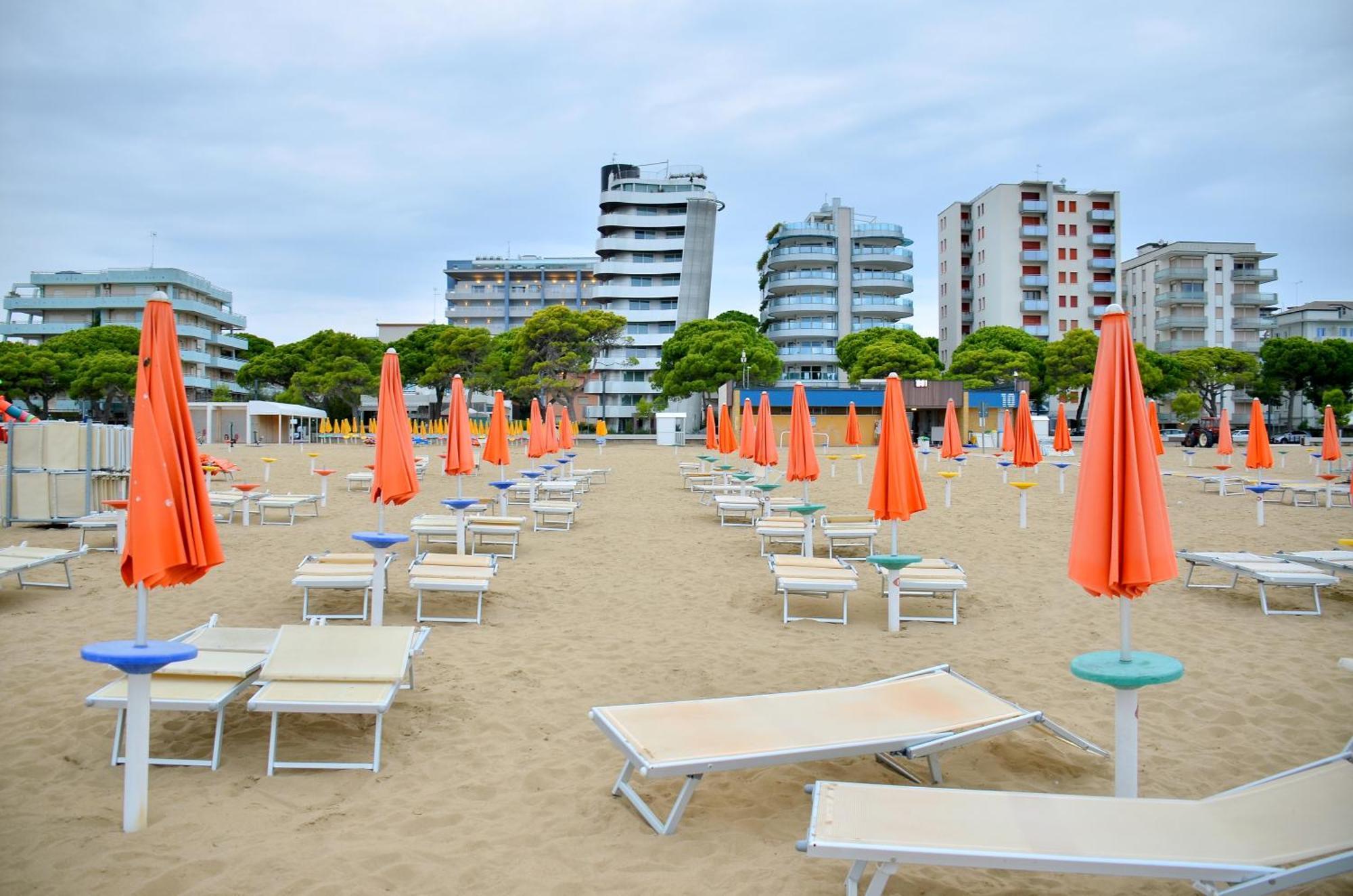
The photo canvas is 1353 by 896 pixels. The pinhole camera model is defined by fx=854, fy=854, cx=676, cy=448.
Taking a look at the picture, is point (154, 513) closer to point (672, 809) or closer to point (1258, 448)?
point (672, 809)

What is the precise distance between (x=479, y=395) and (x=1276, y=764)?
78378mm

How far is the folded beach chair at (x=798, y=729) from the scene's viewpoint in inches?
155

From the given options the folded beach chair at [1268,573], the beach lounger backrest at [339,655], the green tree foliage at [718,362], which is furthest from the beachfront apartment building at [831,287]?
the beach lounger backrest at [339,655]

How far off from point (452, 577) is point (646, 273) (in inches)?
2872

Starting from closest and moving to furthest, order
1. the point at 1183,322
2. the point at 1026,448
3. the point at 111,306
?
the point at 1026,448, the point at 111,306, the point at 1183,322

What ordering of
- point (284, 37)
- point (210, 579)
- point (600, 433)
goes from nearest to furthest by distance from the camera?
point (210, 579)
point (284, 37)
point (600, 433)

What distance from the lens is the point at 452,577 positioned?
8.09 meters

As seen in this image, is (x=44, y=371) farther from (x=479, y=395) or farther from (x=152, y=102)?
(x=152, y=102)

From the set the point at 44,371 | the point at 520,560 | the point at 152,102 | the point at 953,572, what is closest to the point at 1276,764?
the point at 953,572

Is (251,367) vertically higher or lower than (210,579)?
higher

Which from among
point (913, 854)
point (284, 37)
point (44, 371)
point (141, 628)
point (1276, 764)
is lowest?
point (1276, 764)

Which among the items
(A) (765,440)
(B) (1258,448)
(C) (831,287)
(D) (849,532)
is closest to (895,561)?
(D) (849,532)

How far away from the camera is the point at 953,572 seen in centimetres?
848

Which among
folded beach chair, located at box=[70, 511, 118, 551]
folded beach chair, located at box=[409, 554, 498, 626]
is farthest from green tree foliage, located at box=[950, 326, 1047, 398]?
folded beach chair, located at box=[70, 511, 118, 551]
